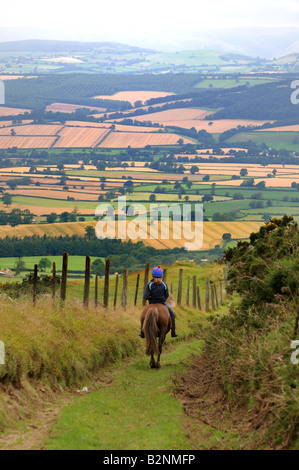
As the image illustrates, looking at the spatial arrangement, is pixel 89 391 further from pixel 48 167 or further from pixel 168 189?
pixel 48 167

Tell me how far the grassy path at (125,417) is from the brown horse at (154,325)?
0.85 metres

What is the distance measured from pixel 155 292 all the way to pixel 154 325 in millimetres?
834

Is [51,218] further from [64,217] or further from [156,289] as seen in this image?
[156,289]

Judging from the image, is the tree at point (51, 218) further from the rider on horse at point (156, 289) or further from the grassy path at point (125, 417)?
the grassy path at point (125, 417)

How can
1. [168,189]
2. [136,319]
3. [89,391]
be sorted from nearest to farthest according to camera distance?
[89,391], [136,319], [168,189]

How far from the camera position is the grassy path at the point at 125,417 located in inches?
407

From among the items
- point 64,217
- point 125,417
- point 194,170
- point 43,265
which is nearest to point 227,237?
point 64,217

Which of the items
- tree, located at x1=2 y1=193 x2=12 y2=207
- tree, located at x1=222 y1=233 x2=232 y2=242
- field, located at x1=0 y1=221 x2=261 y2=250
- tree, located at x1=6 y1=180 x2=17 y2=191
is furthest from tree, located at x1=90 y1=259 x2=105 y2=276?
tree, located at x1=6 y1=180 x2=17 y2=191

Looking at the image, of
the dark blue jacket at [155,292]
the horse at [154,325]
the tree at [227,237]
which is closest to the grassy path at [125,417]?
the horse at [154,325]

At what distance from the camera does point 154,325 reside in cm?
1797

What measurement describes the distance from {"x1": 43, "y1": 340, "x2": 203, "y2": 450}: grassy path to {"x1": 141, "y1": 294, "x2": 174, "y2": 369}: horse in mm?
847

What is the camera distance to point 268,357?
11688 mm
